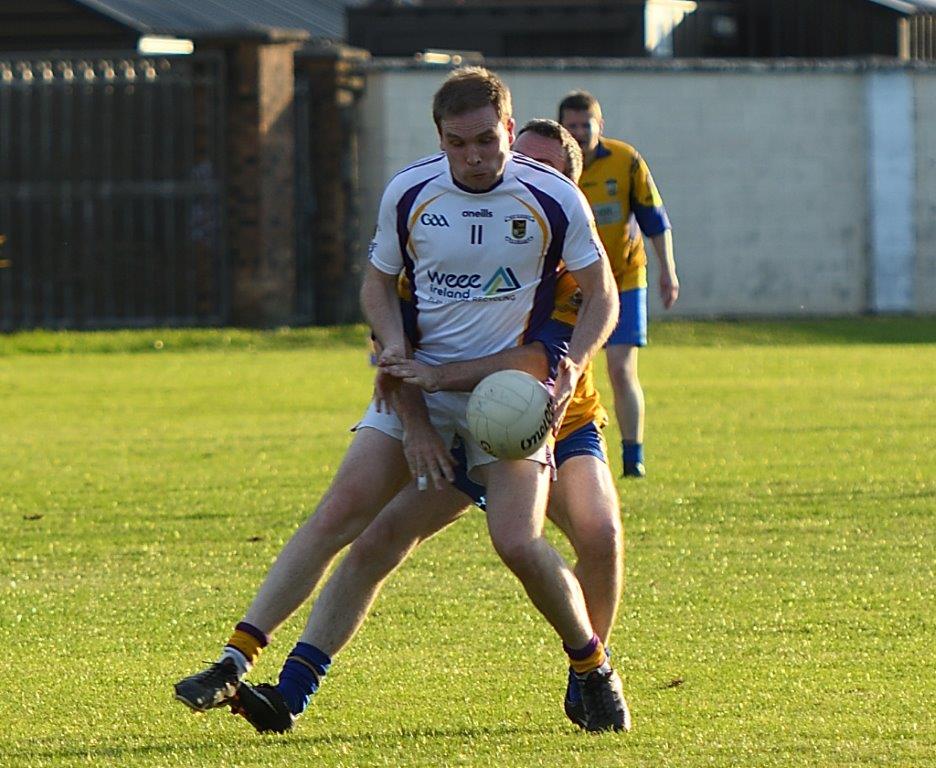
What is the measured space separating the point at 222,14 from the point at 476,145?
29.2m

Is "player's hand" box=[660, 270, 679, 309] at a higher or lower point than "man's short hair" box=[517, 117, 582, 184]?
lower

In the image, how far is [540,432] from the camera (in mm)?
5719

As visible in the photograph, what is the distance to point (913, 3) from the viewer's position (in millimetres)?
32812

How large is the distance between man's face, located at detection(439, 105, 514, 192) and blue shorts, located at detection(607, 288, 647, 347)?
217 inches

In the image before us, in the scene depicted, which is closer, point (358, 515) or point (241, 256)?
point (358, 515)

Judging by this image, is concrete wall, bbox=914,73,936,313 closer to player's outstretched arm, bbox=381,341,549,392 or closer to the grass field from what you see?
the grass field

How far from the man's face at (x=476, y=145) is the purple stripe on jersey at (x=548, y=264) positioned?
0.50 feet

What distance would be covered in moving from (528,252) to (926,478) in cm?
605

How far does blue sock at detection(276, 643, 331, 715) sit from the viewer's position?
5.81 meters

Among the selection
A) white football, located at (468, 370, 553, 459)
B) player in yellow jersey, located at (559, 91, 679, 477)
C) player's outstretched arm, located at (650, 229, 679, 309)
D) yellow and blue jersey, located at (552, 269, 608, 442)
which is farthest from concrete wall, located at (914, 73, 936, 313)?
white football, located at (468, 370, 553, 459)

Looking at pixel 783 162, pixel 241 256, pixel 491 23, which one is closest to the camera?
pixel 241 256

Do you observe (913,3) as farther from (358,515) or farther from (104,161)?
(358,515)

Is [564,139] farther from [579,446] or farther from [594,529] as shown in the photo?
[594,529]

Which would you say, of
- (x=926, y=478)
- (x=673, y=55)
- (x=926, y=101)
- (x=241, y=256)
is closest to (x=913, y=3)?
(x=673, y=55)
